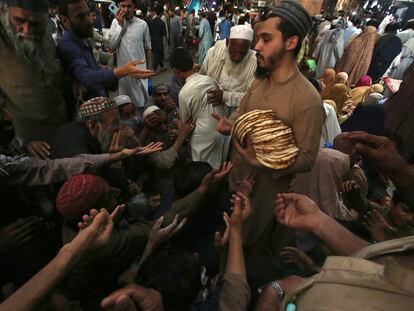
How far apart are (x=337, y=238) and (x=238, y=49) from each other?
7.17 ft

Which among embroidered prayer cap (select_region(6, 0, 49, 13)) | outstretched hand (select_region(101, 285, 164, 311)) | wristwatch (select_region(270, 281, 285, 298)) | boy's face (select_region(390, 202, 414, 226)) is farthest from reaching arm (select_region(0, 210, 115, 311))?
embroidered prayer cap (select_region(6, 0, 49, 13))

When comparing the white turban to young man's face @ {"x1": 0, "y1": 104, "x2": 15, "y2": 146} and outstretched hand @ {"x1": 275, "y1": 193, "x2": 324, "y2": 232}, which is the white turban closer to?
outstretched hand @ {"x1": 275, "y1": 193, "x2": 324, "y2": 232}

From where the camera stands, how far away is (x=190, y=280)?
4.49 feet

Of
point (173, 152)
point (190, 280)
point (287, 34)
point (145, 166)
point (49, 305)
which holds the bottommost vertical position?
point (145, 166)

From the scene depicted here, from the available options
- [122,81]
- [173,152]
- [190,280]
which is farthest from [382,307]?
[122,81]

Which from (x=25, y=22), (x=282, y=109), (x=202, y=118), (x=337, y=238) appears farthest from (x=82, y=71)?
(x=337, y=238)

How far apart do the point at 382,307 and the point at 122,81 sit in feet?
14.4

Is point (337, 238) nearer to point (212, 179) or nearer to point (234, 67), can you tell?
point (212, 179)

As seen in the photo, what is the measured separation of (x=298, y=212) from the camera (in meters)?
1.54

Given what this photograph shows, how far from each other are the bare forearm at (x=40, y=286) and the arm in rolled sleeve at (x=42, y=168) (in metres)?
0.87

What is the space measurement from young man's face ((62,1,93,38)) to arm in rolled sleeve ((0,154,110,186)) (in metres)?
1.33

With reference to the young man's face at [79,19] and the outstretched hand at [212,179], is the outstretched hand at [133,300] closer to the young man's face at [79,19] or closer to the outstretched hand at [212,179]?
the outstretched hand at [212,179]

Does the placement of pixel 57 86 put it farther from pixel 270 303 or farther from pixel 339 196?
pixel 339 196

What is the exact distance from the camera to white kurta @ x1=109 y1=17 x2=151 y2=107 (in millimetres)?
4453
